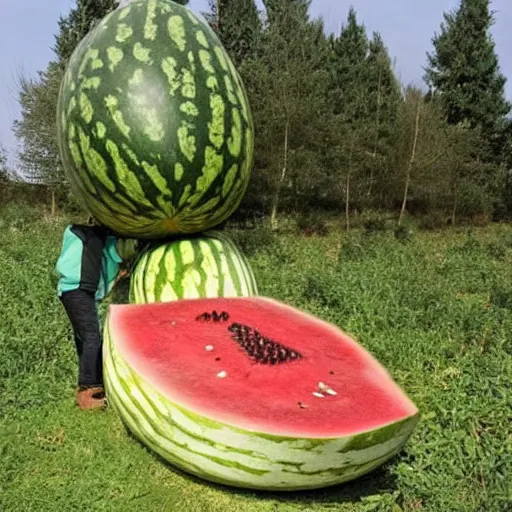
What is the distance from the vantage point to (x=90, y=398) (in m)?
3.70

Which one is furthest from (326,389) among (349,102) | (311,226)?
(349,102)

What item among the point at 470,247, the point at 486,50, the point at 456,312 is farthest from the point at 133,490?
the point at 486,50

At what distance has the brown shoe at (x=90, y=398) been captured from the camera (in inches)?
145

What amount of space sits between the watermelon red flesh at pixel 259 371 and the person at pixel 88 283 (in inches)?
28.1

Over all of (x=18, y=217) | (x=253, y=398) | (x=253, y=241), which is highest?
(x=253, y=398)

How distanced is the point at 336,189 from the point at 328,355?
17160 millimetres

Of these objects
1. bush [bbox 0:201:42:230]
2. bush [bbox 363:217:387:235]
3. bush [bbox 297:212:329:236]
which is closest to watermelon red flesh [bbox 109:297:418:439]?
bush [bbox 0:201:42:230]

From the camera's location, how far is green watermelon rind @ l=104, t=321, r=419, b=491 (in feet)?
7.50

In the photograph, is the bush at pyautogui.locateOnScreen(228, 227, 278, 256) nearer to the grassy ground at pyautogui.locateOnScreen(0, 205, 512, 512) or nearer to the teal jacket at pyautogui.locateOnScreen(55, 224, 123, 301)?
the grassy ground at pyautogui.locateOnScreen(0, 205, 512, 512)

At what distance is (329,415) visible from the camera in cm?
235

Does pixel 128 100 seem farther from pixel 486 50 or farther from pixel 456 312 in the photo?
pixel 486 50

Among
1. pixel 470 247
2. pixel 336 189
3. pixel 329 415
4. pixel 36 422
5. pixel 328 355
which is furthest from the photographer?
pixel 336 189

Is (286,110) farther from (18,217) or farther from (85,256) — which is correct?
Answer: (85,256)

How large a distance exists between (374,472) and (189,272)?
4.29 ft
